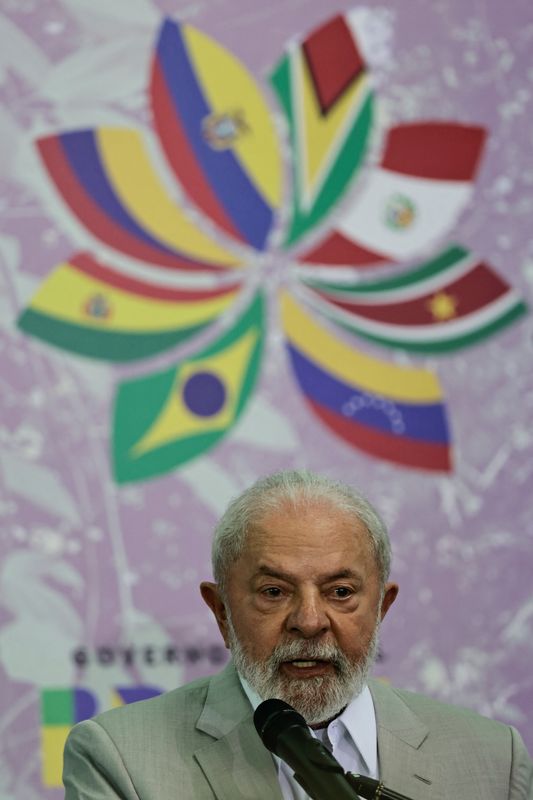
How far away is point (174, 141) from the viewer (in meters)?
2.94

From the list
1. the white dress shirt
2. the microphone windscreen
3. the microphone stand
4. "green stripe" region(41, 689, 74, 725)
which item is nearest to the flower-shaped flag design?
"green stripe" region(41, 689, 74, 725)

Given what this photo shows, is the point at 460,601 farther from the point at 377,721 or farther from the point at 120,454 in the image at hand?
the point at 377,721

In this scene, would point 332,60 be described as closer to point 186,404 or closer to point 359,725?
point 186,404

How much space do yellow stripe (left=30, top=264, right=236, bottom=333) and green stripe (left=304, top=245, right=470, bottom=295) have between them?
0.30 meters

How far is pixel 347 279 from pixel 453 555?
703 millimetres

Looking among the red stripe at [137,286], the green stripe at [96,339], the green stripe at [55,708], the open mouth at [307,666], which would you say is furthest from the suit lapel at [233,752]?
the red stripe at [137,286]

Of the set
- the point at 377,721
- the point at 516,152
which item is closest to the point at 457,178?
the point at 516,152

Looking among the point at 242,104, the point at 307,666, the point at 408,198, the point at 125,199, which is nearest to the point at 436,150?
the point at 408,198

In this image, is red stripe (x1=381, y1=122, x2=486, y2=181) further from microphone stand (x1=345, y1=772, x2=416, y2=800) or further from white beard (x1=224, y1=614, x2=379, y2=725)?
microphone stand (x1=345, y1=772, x2=416, y2=800)

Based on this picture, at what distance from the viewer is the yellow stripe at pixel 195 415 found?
2.85m

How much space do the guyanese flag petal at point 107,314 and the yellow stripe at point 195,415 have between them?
79 millimetres

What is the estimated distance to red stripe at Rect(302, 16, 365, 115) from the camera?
3.04 metres

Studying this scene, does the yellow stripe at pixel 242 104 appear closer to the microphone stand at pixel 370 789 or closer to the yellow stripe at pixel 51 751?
the yellow stripe at pixel 51 751

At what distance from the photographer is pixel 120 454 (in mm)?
2824
